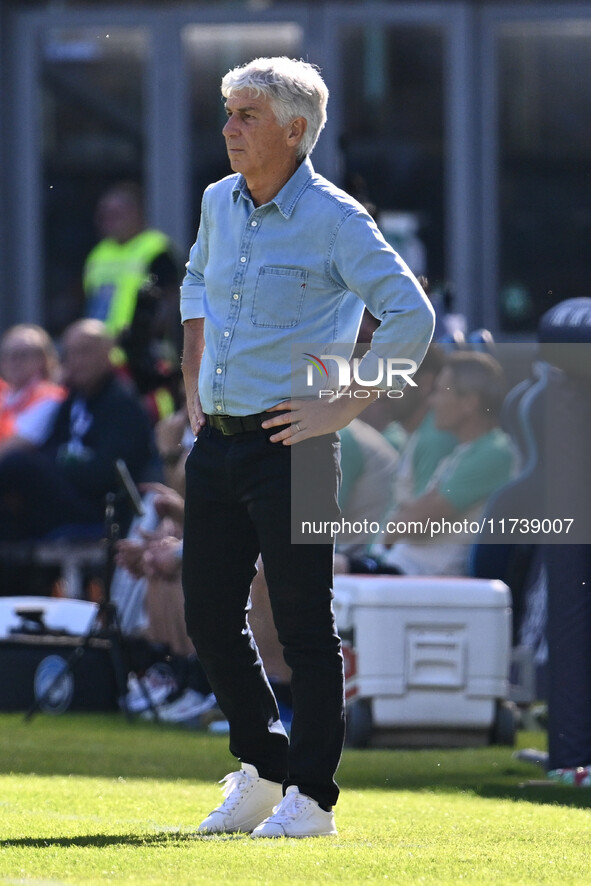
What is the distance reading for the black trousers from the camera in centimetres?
423

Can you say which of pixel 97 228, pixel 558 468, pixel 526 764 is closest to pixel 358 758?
pixel 526 764

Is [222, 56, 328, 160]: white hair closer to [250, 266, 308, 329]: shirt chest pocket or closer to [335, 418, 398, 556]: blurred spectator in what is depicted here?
[250, 266, 308, 329]: shirt chest pocket

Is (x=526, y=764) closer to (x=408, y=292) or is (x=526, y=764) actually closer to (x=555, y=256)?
(x=408, y=292)

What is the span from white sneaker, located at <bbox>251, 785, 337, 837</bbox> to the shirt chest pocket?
42.8 inches

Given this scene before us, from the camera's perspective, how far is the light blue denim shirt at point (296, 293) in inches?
164

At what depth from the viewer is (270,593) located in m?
4.29

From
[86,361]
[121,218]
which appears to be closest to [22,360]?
[86,361]

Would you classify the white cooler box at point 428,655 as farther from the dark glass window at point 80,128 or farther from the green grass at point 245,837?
the dark glass window at point 80,128

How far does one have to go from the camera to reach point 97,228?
13.3m

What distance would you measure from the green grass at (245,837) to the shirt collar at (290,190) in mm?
1457

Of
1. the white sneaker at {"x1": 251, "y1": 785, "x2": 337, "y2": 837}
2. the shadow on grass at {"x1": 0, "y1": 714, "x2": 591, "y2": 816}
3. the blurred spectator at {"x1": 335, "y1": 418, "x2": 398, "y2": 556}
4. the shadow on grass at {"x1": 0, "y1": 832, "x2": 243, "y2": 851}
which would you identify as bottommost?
the shadow on grass at {"x1": 0, "y1": 714, "x2": 591, "y2": 816}

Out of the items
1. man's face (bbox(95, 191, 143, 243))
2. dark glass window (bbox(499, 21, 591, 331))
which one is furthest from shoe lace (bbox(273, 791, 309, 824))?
dark glass window (bbox(499, 21, 591, 331))

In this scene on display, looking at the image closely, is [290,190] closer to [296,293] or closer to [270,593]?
[296,293]

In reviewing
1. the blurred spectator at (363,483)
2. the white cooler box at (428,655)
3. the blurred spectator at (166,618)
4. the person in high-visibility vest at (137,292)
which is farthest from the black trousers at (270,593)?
the person in high-visibility vest at (137,292)
